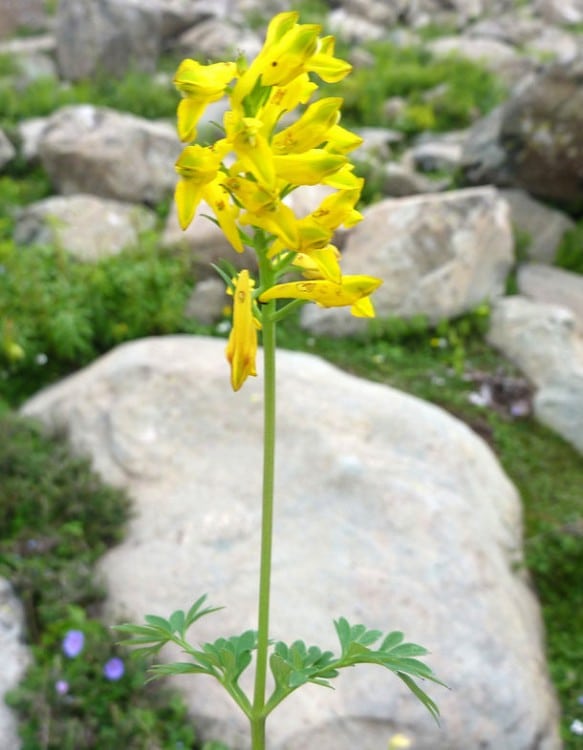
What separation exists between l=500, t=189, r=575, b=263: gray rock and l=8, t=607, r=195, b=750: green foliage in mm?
4923

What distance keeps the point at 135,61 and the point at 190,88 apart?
1028cm

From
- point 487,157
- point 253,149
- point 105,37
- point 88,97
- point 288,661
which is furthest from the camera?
point 105,37

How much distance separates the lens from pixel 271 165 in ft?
3.92

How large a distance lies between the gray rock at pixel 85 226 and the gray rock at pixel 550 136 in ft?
10.5

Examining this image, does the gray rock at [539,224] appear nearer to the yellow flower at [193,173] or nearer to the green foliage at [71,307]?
the green foliage at [71,307]

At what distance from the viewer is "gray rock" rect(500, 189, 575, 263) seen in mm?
6816

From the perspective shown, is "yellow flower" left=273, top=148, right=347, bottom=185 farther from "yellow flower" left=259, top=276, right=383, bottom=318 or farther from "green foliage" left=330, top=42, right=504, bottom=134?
"green foliage" left=330, top=42, right=504, bottom=134

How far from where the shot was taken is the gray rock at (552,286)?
6055 mm

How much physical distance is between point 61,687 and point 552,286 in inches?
184

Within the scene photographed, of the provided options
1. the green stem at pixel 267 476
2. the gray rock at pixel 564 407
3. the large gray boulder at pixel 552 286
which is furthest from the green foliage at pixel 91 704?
the large gray boulder at pixel 552 286

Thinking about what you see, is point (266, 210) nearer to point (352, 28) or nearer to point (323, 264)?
point (323, 264)

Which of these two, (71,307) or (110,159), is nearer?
(71,307)

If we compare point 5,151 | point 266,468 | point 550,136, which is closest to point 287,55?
point 266,468

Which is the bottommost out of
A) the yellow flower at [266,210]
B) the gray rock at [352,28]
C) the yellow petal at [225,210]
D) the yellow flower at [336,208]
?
the gray rock at [352,28]
